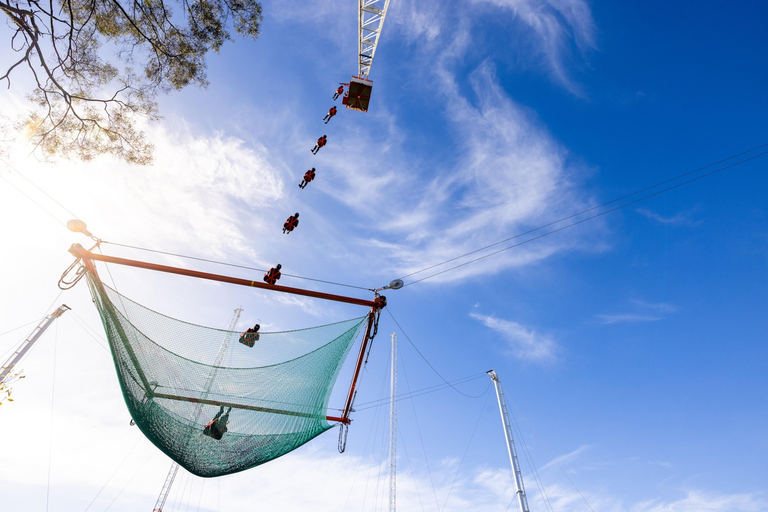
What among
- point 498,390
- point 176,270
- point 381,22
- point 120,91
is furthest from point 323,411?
point 381,22

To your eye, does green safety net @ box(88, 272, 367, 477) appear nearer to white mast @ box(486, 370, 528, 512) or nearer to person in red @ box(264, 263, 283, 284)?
person in red @ box(264, 263, 283, 284)

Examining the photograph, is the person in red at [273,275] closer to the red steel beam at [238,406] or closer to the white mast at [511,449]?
the red steel beam at [238,406]

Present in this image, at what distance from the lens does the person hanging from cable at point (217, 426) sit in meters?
5.37

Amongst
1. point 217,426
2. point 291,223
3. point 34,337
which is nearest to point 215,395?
point 217,426

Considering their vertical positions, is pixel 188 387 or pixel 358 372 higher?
pixel 358 372

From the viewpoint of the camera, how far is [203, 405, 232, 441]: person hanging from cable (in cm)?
537

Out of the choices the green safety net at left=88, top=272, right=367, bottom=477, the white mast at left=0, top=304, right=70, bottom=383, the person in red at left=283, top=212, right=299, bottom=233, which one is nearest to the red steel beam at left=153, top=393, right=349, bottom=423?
the green safety net at left=88, top=272, right=367, bottom=477

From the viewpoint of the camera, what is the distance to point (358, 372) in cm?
621

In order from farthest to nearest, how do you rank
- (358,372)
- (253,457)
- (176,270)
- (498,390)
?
(498,390)
(358,372)
(253,457)
(176,270)

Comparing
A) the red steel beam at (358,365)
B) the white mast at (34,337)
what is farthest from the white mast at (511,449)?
the white mast at (34,337)

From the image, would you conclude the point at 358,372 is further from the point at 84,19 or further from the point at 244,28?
the point at 84,19

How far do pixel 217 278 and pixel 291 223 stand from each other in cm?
255

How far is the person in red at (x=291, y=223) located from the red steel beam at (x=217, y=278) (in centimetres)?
220

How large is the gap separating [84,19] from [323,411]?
7434 millimetres
